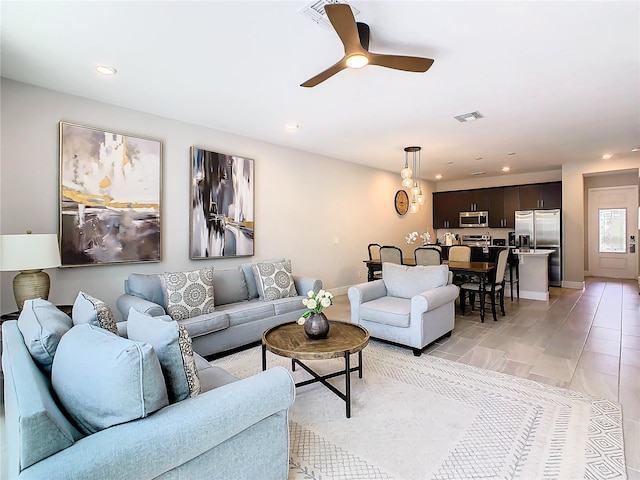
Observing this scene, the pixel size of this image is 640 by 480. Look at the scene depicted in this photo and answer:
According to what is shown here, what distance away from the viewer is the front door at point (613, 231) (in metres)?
7.98

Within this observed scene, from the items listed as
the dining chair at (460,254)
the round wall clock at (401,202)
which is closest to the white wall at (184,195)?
the round wall clock at (401,202)

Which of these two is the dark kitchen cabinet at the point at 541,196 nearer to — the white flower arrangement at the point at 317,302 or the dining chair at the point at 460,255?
the dining chair at the point at 460,255

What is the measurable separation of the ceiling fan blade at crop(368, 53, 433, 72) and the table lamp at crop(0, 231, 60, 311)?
2.86 meters

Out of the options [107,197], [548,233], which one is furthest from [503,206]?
[107,197]

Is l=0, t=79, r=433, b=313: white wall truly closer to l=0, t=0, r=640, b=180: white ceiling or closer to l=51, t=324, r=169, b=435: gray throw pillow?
l=0, t=0, r=640, b=180: white ceiling

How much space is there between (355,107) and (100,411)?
353 cm

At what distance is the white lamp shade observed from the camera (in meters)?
2.51

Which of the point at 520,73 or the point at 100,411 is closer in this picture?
the point at 100,411

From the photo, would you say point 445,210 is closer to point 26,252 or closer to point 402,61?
point 402,61

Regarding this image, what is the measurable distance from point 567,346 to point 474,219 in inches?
219

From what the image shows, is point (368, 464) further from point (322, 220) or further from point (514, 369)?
point (322, 220)

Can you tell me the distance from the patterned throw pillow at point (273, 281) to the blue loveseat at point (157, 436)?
95.6 inches

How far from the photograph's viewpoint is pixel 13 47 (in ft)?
8.21

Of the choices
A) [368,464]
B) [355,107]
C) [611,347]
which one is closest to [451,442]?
[368,464]
